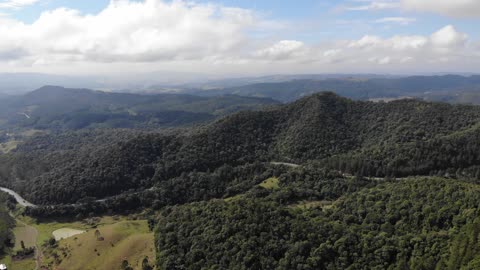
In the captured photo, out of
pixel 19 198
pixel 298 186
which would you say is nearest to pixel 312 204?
pixel 298 186

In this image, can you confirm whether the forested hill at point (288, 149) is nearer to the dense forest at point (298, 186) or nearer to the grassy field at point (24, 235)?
the dense forest at point (298, 186)

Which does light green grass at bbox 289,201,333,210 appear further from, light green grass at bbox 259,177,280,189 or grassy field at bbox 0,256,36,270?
grassy field at bbox 0,256,36,270

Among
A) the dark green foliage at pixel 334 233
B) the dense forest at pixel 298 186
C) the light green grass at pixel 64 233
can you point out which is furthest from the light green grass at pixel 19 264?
the dark green foliage at pixel 334 233

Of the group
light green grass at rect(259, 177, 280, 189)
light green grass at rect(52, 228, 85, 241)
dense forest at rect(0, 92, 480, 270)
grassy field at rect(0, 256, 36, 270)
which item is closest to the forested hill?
dense forest at rect(0, 92, 480, 270)

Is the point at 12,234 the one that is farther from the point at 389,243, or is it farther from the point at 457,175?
the point at 457,175

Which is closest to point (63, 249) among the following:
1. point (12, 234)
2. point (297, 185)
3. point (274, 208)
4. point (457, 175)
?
point (12, 234)

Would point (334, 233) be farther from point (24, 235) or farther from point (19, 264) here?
point (24, 235)
